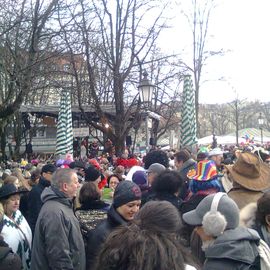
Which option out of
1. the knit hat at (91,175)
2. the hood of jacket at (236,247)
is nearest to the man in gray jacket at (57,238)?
the hood of jacket at (236,247)

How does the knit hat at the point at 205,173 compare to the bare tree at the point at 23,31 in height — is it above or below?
below

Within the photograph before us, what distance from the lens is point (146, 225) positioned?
1957mm

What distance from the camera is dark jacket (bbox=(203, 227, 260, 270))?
8.07 feet

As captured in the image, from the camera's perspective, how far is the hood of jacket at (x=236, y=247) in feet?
8.10

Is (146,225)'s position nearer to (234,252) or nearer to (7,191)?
(234,252)

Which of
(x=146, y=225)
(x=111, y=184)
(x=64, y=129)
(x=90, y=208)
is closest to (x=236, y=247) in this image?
(x=146, y=225)

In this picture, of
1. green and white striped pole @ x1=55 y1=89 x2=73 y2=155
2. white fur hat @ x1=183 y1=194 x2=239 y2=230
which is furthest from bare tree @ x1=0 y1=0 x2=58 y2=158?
white fur hat @ x1=183 y1=194 x2=239 y2=230

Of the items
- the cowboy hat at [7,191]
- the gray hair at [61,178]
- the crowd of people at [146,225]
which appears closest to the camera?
the crowd of people at [146,225]

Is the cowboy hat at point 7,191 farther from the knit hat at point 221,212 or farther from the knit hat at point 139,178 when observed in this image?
the knit hat at point 221,212

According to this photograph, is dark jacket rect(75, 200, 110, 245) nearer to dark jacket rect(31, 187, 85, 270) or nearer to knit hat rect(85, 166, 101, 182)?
dark jacket rect(31, 187, 85, 270)

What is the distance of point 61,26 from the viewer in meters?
10.6

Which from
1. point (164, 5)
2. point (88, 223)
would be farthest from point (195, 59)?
point (88, 223)

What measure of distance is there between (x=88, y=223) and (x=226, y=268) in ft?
6.66

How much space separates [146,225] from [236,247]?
81 centimetres
